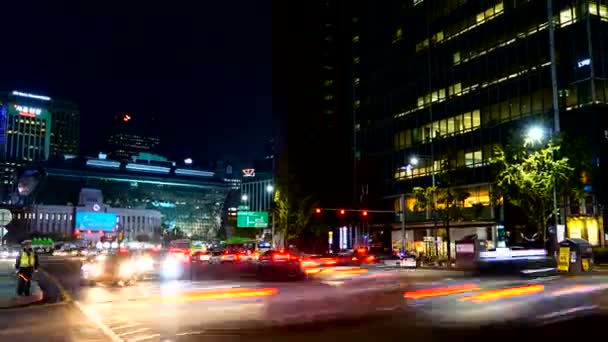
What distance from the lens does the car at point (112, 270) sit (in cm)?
2956

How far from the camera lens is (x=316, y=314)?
16328 millimetres

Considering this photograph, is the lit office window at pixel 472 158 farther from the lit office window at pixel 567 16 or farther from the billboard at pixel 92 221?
the billboard at pixel 92 221

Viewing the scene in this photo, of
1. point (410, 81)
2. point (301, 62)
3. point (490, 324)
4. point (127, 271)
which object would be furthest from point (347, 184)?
point (490, 324)

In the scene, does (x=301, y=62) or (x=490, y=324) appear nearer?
(x=490, y=324)

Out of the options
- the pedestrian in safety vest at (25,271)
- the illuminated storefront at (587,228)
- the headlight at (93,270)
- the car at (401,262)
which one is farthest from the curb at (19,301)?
the illuminated storefront at (587,228)

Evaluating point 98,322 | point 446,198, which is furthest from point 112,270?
point 446,198

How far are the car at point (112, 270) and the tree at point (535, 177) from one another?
28.5 m

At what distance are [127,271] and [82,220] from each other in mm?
91333

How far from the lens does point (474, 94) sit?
65375mm

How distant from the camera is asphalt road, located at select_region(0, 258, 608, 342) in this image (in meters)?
12.9

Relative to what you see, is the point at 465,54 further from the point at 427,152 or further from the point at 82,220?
the point at 82,220

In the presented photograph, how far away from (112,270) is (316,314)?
54.1 ft

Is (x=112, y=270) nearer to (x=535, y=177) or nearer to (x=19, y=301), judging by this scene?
(x=19, y=301)

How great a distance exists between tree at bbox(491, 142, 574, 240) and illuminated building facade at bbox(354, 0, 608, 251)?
5.59m
